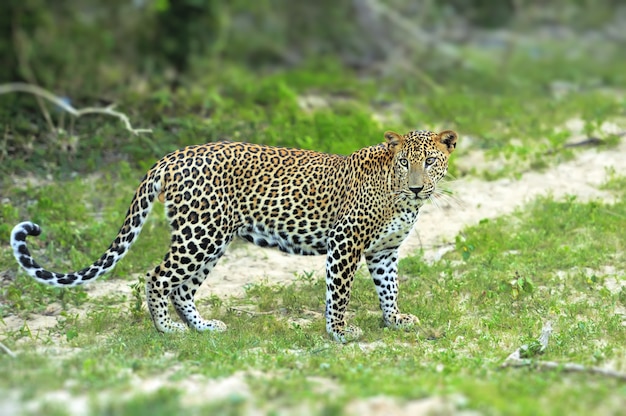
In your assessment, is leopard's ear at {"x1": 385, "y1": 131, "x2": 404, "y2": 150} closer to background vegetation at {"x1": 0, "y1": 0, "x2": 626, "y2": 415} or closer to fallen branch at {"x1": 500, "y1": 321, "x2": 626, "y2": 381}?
background vegetation at {"x1": 0, "y1": 0, "x2": 626, "y2": 415}

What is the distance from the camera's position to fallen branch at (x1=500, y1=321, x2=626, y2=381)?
7075 mm

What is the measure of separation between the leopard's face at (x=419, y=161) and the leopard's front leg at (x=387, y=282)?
0.84m

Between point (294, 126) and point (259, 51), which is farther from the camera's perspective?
point (259, 51)

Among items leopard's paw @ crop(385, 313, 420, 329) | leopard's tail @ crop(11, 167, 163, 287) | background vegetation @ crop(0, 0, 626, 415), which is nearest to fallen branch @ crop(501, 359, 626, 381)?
background vegetation @ crop(0, 0, 626, 415)

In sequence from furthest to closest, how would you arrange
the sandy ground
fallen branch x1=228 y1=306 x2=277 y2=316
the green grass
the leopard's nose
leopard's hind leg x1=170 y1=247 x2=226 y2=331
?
the sandy ground → fallen branch x1=228 y1=306 x2=277 y2=316 → leopard's hind leg x1=170 y1=247 x2=226 y2=331 → the leopard's nose → the green grass

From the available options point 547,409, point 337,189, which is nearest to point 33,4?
point 337,189

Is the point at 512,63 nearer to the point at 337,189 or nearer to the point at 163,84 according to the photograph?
the point at 163,84

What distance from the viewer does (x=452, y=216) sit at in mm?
12250

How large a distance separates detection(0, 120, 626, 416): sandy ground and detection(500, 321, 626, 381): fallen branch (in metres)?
2.27

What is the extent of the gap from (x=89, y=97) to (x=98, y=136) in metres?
1.87

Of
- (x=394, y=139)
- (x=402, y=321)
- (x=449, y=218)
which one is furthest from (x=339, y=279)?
(x=449, y=218)

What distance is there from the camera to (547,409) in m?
6.11

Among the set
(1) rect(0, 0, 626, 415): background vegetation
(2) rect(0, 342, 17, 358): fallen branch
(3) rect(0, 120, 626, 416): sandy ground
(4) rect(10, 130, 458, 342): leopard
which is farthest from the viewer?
(3) rect(0, 120, 626, 416): sandy ground

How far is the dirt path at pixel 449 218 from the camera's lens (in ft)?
34.8
